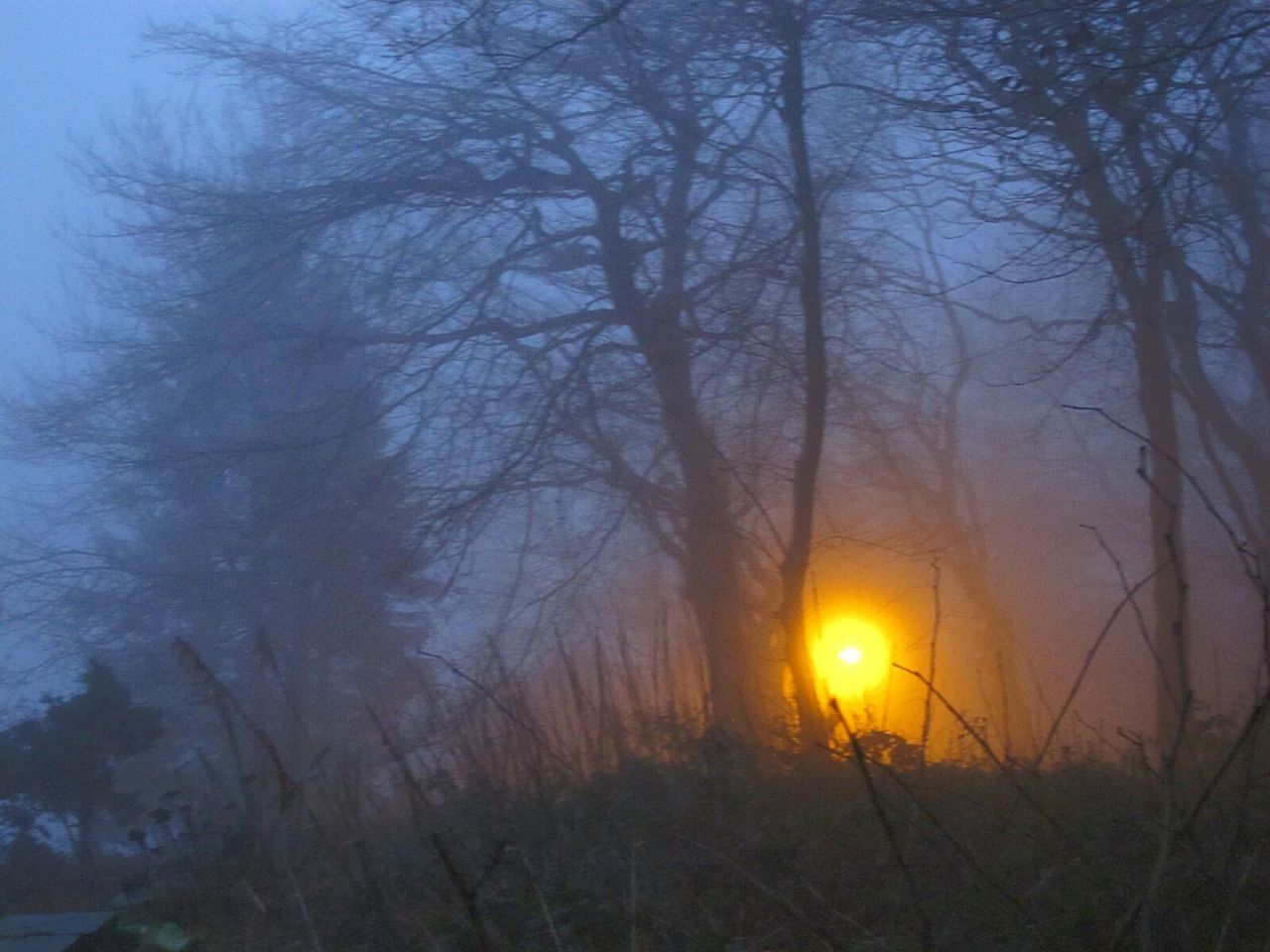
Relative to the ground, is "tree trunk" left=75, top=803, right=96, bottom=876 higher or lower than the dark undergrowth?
higher

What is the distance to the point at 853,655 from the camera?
8.27 m

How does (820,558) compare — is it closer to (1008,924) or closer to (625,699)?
(625,699)

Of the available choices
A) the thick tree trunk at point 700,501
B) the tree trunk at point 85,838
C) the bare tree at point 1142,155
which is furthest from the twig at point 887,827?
the tree trunk at point 85,838

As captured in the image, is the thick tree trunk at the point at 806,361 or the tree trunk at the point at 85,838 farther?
the tree trunk at the point at 85,838

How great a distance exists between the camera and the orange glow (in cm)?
754

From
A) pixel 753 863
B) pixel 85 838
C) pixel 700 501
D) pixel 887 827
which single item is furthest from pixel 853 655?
pixel 887 827

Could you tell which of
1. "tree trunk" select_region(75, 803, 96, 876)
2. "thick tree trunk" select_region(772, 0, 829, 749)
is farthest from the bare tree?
"tree trunk" select_region(75, 803, 96, 876)

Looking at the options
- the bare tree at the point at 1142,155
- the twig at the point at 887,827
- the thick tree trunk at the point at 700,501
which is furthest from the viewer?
the thick tree trunk at the point at 700,501

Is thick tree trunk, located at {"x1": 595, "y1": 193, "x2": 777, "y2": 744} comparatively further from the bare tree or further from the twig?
the twig

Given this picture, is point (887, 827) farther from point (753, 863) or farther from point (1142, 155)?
point (1142, 155)

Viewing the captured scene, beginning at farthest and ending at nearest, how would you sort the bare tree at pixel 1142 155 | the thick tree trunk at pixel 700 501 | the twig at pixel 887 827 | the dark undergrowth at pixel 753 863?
the thick tree trunk at pixel 700 501, the bare tree at pixel 1142 155, the dark undergrowth at pixel 753 863, the twig at pixel 887 827

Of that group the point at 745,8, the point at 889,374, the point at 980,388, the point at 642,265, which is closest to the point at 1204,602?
the point at 980,388

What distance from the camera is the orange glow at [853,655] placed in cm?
754

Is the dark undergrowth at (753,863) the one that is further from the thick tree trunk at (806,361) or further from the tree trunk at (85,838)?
the tree trunk at (85,838)
